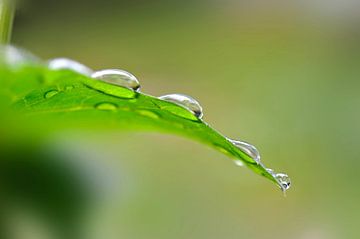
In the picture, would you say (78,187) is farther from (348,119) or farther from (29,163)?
(348,119)

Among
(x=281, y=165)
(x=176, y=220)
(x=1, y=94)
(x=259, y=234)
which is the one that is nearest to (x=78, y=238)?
(x=1, y=94)

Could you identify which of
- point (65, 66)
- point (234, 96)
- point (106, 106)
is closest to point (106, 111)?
point (106, 106)

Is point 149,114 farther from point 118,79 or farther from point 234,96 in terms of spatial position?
point 234,96

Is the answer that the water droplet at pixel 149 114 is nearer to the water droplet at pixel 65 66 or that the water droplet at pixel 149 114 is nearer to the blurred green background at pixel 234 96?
the water droplet at pixel 65 66

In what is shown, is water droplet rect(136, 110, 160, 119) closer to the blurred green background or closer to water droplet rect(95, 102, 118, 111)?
water droplet rect(95, 102, 118, 111)

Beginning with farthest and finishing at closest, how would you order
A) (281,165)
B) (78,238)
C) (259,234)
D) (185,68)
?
(185,68), (281,165), (259,234), (78,238)
